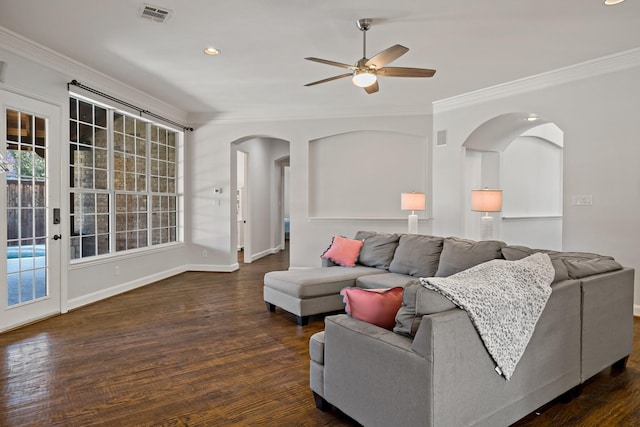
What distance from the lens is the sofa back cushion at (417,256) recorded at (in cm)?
387

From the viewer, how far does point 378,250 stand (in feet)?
14.6

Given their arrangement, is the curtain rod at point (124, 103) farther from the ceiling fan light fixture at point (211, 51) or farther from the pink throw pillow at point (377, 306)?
the pink throw pillow at point (377, 306)

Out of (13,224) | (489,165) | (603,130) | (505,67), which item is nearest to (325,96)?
(505,67)

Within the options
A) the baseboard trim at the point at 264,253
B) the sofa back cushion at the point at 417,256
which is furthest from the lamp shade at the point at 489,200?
the baseboard trim at the point at 264,253

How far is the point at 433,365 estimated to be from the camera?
1.57m

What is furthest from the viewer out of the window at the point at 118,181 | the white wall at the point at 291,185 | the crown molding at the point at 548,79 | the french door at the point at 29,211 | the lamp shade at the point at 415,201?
the white wall at the point at 291,185

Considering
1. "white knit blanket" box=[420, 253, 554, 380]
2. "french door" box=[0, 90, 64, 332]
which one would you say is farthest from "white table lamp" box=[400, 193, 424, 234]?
"french door" box=[0, 90, 64, 332]

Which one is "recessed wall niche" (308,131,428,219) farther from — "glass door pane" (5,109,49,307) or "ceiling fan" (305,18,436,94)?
"glass door pane" (5,109,49,307)

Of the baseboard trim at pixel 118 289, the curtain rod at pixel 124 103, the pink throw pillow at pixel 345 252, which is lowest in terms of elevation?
the baseboard trim at pixel 118 289

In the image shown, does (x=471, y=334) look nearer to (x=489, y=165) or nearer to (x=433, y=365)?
(x=433, y=365)

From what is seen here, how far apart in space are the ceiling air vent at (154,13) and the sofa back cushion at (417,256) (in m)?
Answer: 3.15

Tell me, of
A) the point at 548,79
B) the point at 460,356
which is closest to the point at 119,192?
the point at 460,356

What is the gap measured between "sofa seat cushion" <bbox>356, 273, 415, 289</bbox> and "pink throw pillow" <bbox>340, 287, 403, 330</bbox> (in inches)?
65.0

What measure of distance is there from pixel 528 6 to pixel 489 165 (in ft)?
12.1
